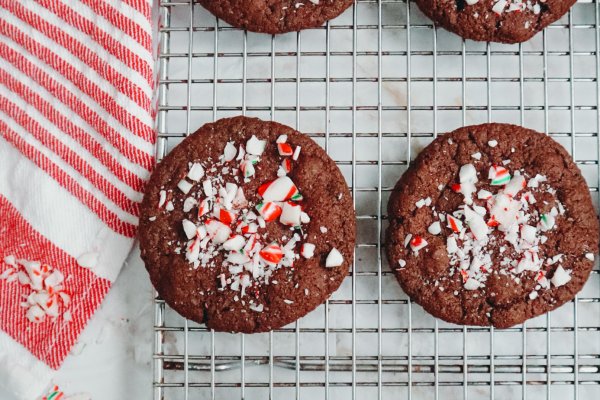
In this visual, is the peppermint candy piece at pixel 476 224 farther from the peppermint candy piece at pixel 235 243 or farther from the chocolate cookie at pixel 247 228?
the peppermint candy piece at pixel 235 243

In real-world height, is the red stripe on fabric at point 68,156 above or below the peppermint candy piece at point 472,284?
above

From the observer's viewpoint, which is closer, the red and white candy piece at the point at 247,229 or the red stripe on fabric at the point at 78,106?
the red and white candy piece at the point at 247,229

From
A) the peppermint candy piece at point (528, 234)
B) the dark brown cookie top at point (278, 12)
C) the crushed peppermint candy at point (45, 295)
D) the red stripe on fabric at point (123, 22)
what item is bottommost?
the crushed peppermint candy at point (45, 295)

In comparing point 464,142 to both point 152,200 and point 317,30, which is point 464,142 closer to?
point 317,30

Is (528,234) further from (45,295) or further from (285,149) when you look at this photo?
(45,295)

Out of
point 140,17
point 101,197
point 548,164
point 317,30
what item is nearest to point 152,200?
point 101,197

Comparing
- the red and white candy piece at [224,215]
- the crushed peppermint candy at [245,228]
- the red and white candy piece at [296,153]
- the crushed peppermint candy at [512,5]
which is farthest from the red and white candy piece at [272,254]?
the crushed peppermint candy at [512,5]

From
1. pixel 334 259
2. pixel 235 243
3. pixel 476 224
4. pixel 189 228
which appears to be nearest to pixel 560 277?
pixel 476 224
